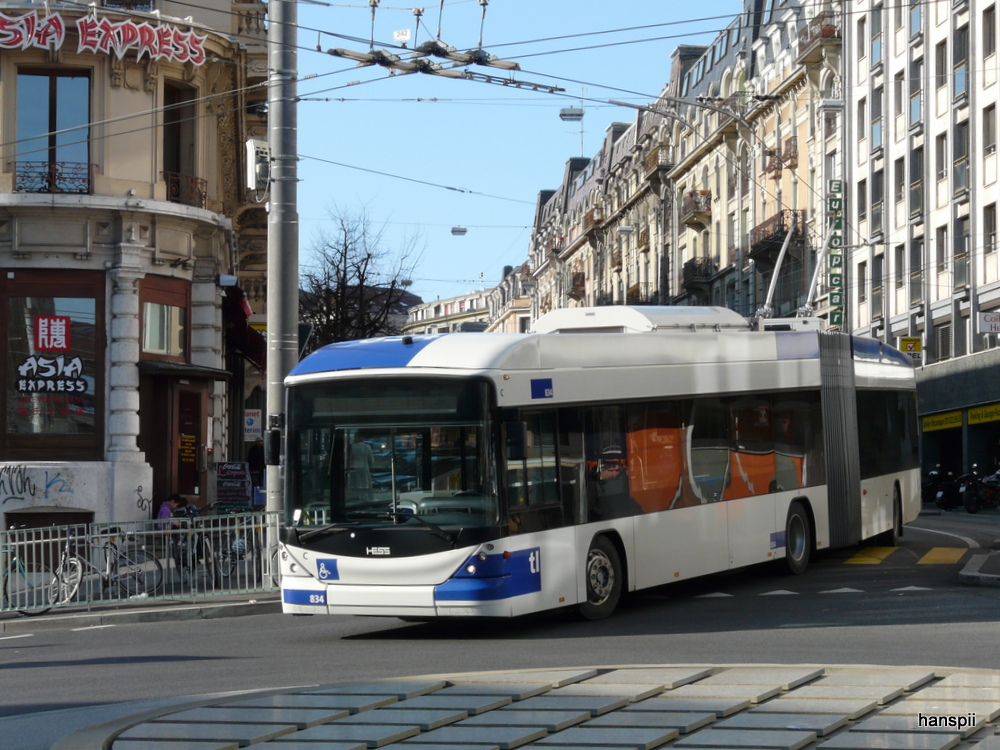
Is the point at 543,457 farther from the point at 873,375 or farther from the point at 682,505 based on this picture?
the point at 873,375

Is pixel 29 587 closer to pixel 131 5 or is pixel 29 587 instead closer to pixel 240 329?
pixel 131 5

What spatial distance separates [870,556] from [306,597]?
978cm

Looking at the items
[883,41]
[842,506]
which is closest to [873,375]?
[842,506]

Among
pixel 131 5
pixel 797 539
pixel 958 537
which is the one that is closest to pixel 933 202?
pixel 958 537

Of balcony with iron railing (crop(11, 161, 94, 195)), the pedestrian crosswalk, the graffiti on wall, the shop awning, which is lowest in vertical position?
the pedestrian crosswalk

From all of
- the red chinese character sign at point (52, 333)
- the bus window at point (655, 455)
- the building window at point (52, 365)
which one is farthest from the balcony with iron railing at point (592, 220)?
the bus window at point (655, 455)

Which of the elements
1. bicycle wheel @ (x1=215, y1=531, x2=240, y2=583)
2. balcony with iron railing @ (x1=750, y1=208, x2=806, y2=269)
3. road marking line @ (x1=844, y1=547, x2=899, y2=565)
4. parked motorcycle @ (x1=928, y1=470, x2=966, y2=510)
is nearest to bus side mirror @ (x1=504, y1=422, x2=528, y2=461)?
bicycle wheel @ (x1=215, y1=531, x2=240, y2=583)

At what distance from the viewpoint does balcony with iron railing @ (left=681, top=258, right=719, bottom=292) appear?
218 ft

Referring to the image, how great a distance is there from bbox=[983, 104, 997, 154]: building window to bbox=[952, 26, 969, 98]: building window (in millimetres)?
1529

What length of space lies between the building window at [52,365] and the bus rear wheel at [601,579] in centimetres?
1323

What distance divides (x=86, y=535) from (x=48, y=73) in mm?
11115

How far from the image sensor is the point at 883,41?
48.8 m

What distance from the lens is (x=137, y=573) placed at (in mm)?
17250

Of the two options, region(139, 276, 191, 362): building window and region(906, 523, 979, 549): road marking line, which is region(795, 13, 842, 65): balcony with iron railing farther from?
region(139, 276, 191, 362): building window
